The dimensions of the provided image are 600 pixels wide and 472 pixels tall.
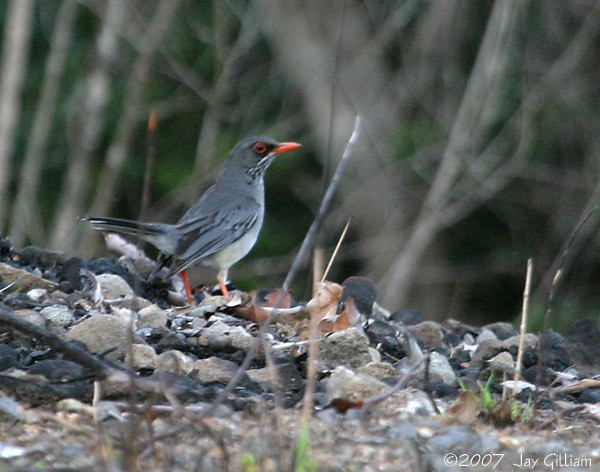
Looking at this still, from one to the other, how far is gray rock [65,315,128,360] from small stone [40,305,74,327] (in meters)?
0.40

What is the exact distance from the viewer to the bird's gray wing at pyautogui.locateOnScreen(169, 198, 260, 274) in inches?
329

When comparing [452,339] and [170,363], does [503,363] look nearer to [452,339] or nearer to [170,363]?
[452,339]

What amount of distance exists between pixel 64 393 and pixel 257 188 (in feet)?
18.0

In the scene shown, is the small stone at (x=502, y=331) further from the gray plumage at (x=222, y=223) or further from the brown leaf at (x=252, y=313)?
the gray plumage at (x=222, y=223)

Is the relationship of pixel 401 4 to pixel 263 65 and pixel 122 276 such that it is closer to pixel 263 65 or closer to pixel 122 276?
pixel 263 65

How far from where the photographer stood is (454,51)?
1579 centimetres

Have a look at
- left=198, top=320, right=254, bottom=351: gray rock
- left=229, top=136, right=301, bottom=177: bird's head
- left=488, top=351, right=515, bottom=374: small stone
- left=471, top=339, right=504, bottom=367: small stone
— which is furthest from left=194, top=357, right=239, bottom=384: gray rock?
left=229, top=136, right=301, bottom=177: bird's head

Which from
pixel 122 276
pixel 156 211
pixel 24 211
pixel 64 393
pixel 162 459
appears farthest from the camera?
pixel 156 211

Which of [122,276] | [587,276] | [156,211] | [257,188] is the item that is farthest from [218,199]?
[587,276]

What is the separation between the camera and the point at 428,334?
19.9ft

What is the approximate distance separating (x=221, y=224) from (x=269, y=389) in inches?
164

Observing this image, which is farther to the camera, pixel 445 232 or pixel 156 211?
pixel 445 232

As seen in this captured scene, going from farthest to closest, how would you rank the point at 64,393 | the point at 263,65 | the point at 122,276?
the point at 263,65 < the point at 122,276 < the point at 64,393

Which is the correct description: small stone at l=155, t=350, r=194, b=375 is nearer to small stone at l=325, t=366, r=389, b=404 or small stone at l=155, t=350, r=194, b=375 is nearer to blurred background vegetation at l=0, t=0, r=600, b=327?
small stone at l=325, t=366, r=389, b=404
